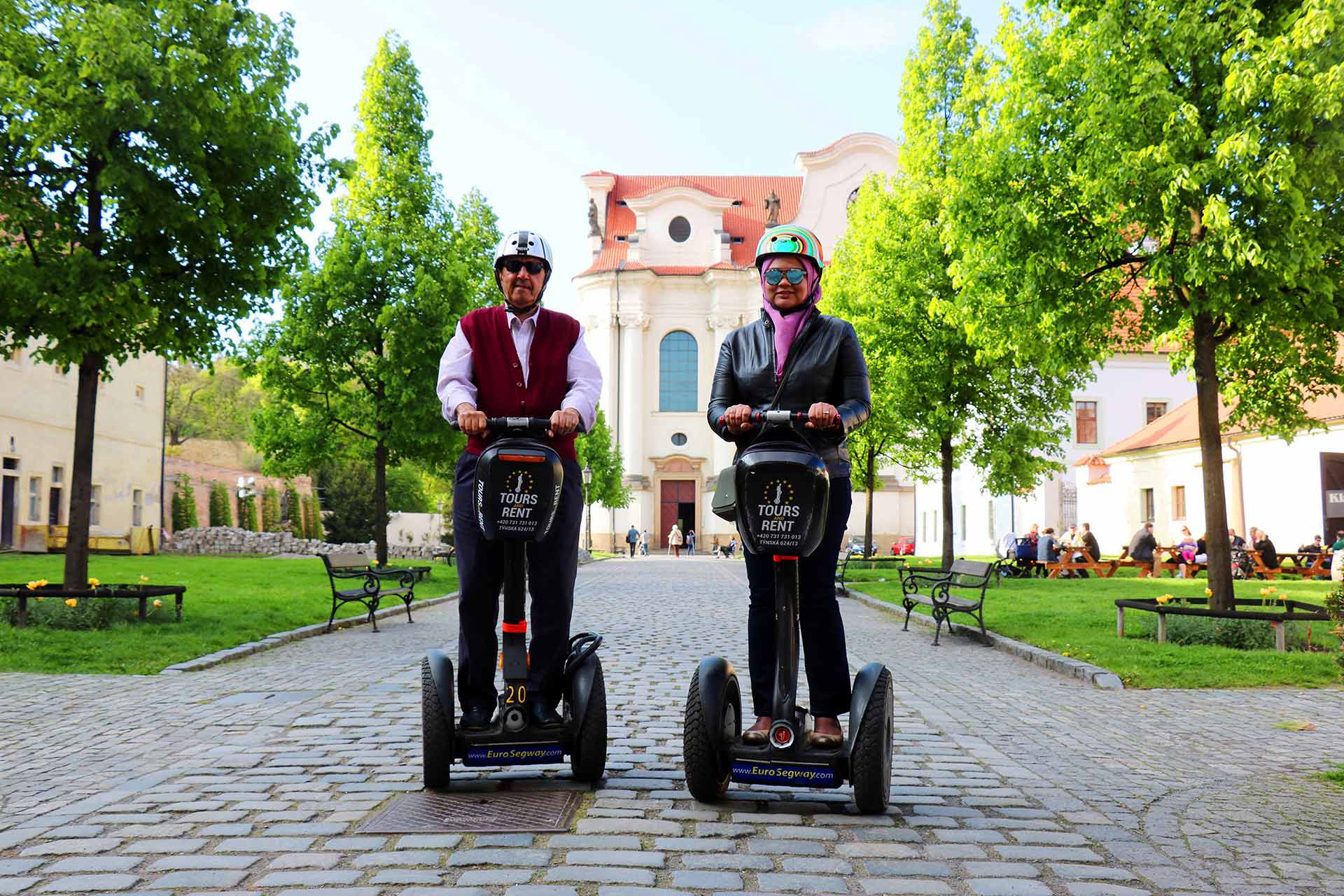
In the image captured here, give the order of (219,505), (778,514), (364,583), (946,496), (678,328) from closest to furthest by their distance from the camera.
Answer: (778,514)
(364,583)
(946,496)
(219,505)
(678,328)

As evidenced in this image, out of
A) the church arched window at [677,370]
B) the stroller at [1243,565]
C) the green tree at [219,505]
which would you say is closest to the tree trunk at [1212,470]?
the stroller at [1243,565]

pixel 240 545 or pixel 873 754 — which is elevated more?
pixel 240 545

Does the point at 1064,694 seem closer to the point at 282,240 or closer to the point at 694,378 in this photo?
the point at 282,240

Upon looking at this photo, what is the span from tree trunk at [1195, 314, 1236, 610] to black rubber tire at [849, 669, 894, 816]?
8972mm

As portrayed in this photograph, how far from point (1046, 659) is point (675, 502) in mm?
51509

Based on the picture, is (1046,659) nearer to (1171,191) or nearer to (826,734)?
(1171,191)

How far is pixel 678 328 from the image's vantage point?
62031mm

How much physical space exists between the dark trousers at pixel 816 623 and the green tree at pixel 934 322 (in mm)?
17748

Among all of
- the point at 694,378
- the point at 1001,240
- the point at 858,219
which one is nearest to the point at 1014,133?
the point at 1001,240

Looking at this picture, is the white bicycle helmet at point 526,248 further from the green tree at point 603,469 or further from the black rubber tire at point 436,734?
the green tree at point 603,469

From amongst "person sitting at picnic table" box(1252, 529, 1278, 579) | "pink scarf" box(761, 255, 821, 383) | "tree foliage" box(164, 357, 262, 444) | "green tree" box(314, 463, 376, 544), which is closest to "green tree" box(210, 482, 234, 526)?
"green tree" box(314, 463, 376, 544)

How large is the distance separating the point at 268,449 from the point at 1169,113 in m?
19.4

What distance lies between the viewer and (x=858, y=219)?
27891 millimetres

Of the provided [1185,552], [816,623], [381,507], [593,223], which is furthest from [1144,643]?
[593,223]
